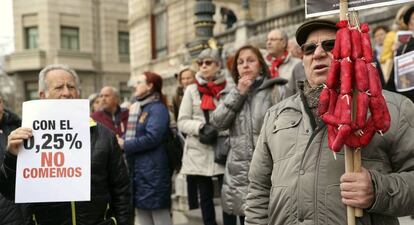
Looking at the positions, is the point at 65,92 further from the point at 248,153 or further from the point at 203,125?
the point at 203,125

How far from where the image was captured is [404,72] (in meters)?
4.70

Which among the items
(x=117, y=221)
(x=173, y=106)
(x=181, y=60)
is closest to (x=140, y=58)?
(x=181, y=60)

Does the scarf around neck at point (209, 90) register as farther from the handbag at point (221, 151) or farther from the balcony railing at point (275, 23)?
the balcony railing at point (275, 23)

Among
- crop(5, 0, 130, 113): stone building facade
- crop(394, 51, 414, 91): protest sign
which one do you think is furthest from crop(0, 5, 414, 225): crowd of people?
crop(5, 0, 130, 113): stone building facade

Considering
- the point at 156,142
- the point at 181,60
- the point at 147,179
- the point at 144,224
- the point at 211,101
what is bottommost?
the point at 144,224

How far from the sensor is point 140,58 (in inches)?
1191

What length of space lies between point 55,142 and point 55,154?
3.0 inches

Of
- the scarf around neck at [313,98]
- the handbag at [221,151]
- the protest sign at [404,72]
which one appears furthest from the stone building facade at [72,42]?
the scarf around neck at [313,98]

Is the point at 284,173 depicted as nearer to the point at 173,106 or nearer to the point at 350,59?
the point at 350,59

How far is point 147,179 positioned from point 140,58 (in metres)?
25.5

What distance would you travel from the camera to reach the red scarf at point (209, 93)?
17.9 feet

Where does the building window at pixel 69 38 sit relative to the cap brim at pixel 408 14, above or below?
above

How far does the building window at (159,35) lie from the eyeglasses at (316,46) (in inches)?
983

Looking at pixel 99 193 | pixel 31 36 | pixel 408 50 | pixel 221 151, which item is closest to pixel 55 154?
pixel 99 193
